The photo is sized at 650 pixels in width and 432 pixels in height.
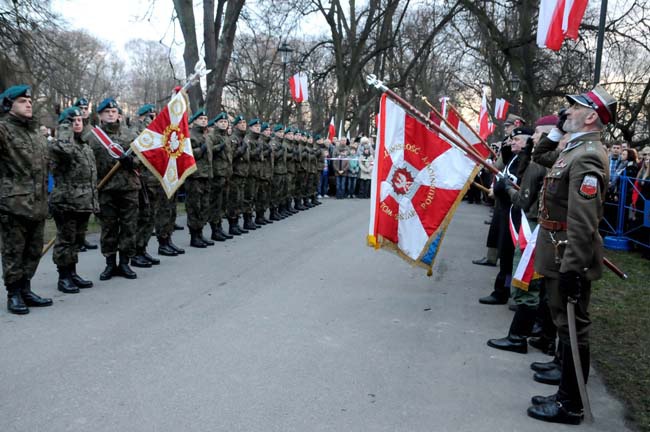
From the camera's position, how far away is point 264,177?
12664 millimetres

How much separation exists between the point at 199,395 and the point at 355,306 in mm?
2730

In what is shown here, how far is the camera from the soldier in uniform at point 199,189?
9.71 meters

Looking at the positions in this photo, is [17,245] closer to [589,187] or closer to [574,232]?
[574,232]

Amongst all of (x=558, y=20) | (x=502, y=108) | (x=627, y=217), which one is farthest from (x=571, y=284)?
(x=502, y=108)

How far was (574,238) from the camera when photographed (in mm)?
3711

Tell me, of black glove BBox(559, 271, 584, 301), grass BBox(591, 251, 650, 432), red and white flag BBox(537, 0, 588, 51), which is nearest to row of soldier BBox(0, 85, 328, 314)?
black glove BBox(559, 271, 584, 301)

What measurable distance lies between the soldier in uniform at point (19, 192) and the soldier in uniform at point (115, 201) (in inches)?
53.6

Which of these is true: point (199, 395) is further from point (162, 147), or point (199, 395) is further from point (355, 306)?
point (162, 147)

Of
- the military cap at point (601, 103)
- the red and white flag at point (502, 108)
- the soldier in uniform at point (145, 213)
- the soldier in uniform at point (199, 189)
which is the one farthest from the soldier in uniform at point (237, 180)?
the red and white flag at point (502, 108)

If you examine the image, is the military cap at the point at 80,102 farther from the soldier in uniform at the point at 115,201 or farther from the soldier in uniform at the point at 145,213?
the soldier in uniform at the point at 145,213

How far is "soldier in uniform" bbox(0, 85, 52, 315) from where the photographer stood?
221 inches

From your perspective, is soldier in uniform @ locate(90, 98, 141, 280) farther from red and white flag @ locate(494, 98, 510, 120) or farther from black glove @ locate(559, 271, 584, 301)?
red and white flag @ locate(494, 98, 510, 120)

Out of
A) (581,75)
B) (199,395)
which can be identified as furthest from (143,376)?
(581,75)

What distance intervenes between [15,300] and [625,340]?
567 cm
